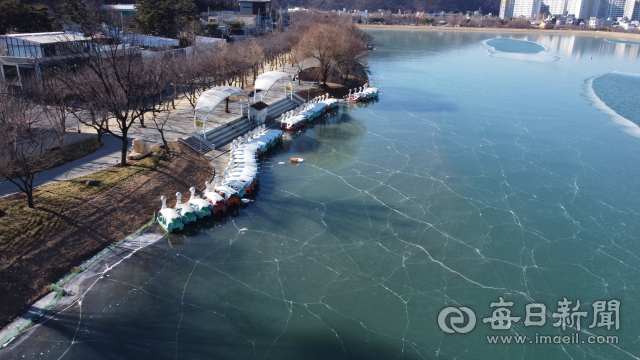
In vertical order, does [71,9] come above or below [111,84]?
above

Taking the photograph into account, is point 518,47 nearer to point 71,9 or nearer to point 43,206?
point 71,9

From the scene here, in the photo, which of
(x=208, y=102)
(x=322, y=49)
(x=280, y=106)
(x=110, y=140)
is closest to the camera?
(x=110, y=140)

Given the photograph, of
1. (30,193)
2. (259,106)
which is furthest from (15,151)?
(259,106)

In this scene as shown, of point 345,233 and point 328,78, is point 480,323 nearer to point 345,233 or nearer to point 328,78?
point 345,233

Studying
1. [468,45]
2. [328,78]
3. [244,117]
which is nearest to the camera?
Result: [244,117]

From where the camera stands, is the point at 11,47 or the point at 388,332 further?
the point at 11,47

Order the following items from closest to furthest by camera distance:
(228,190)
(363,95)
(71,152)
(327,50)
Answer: (228,190) → (71,152) → (363,95) → (327,50)

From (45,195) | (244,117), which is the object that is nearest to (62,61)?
(244,117)
